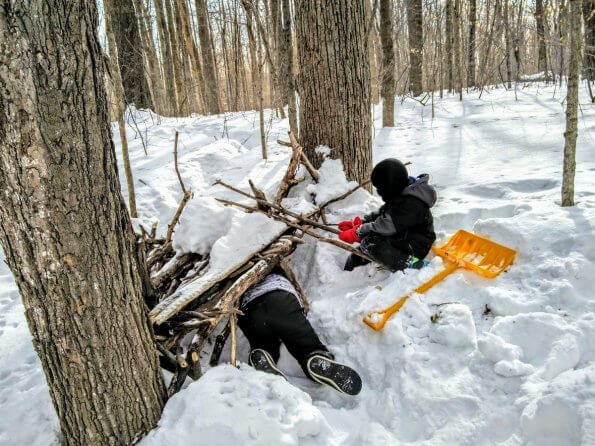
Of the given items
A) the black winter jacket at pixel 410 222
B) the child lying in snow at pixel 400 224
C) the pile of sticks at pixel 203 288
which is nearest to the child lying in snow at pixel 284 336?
the pile of sticks at pixel 203 288

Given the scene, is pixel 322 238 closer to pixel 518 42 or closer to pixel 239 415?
pixel 239 415

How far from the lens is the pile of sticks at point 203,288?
2.02 metres

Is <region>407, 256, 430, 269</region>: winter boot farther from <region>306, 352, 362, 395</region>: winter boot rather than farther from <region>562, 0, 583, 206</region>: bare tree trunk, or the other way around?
<region>562, 0, 583, 206</region>: bare tree trunk

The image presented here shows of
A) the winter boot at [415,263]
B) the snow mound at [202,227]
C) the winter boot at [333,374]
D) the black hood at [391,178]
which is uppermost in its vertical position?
the black hood at [391,178]

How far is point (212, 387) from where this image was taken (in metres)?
1.75

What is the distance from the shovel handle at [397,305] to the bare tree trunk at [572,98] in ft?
3.83

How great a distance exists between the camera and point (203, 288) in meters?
2.32

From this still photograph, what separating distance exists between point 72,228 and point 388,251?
2.05 metres

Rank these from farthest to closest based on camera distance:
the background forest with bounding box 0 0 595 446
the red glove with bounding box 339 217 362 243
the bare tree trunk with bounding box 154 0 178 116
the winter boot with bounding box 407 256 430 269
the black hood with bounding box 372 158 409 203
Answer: the bare tree trunk with bounding box 154 0 178 116 → the red glove with bounding box 339 217 362 243 → the black hood with bounding box 372 158 409 203 → the winter boot with bounding box 407 256 430 269 → the background forest with bounding box 0 0 595 446

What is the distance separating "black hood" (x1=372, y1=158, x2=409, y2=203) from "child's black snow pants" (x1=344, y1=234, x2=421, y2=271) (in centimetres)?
37

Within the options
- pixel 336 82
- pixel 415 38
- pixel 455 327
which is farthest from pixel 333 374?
pixel 415 38

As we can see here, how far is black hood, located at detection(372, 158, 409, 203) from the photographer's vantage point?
2.80 m

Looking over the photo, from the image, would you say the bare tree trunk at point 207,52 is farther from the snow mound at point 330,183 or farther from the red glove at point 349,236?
the red glove at point 349,236

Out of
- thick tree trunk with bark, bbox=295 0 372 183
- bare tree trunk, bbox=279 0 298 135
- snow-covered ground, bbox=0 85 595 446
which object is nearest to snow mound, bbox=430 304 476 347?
snow-covered ground, bbox=0 85 595 446
